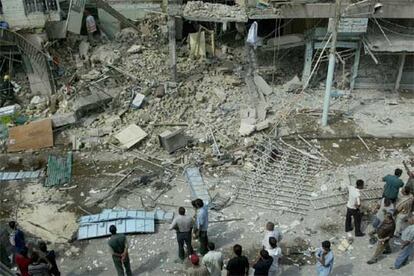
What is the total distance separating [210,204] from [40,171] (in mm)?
5508

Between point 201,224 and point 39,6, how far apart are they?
11795 mm

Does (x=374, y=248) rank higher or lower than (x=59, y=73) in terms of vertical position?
lower

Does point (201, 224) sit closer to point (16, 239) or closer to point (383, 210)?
point (16, 239)

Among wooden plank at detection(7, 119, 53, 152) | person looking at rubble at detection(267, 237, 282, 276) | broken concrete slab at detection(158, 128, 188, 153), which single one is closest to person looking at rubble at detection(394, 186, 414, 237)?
person looking at rubble at detection(267, 237, 282, 276)

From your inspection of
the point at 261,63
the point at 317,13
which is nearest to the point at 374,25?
the point at 317,13

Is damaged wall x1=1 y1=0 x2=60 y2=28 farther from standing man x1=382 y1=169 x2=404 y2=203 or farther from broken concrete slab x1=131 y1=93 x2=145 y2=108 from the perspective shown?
standing man x1=382 y1=169 x2=404 y2=203

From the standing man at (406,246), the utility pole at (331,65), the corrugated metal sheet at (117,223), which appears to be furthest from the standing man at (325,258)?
the utility pole at (331,65)

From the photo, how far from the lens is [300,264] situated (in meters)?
11.1

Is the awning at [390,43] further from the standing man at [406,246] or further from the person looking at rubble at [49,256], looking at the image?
the person looking at rubble at [49,256]

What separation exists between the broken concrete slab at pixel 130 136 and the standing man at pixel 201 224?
16.8ft

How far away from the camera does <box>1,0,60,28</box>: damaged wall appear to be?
1747 cm

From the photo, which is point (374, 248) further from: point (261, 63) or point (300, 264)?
point (261, 63)

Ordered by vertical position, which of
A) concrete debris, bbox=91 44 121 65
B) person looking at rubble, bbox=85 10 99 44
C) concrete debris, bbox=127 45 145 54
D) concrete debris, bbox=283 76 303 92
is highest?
person looking at rubble, bbox=85 10 99 44

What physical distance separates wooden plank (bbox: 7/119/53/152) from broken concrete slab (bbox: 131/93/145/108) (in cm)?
295
